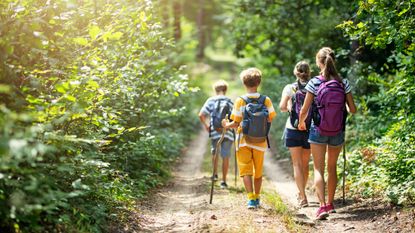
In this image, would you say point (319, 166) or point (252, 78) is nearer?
point (319, 166)

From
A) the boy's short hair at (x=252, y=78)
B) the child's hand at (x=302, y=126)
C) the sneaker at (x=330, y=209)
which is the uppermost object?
the boy's short hair at (x=252, y=78)

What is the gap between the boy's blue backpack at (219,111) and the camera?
11.0 meters

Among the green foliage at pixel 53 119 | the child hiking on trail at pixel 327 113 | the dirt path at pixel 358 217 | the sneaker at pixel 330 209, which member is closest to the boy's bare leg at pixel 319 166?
the child hiking on trail at pixel 327 113

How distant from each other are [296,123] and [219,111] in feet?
8.32

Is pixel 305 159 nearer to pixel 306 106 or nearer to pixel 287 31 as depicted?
pixel 306 106

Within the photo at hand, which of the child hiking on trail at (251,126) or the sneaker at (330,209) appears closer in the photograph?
the sneaker at (330,209)

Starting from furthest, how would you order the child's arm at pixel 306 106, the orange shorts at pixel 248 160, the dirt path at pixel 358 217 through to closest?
1. the orange shorts at pixel 248 160
2. the child's arm at pixel 306 106
3. the dirt path at pixel 358 217

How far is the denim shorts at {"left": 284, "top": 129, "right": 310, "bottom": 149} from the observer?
8984 mm

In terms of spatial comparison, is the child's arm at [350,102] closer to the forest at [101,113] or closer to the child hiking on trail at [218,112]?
the forest at [101,113]

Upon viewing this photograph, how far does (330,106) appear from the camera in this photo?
25.8ft

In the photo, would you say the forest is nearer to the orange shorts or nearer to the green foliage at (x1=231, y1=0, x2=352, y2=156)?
the green foliage at (x1=231, y1=0, x2=352, y2=156)

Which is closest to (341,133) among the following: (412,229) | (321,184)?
(321,184)

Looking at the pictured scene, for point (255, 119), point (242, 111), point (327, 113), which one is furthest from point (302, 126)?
point (242, 111)

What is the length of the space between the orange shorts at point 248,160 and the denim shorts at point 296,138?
66 centimetres
